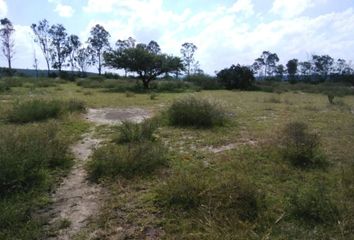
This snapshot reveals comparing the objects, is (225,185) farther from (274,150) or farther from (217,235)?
(274,150)

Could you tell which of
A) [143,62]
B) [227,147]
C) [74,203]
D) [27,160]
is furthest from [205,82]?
[74,203]

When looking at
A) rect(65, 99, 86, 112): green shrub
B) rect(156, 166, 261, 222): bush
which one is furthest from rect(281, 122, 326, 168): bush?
rect(65, 99, 86, 112): green shrub

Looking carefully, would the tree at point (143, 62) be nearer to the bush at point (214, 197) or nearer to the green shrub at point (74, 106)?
the green shrub at point (74, 106)

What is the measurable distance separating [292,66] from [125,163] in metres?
56.9

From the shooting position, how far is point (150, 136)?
7.25 meters

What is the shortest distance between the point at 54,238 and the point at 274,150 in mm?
4194

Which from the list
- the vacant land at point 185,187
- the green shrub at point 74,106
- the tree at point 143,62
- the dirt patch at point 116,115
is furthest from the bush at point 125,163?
the tree at point 143,62

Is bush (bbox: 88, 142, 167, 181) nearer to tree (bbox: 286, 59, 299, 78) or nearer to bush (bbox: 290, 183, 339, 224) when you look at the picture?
bush (bbox: 290, 183, 339, 224)

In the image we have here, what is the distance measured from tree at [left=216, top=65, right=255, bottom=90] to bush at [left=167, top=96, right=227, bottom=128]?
21.9 meters

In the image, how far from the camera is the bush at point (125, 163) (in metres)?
5.09

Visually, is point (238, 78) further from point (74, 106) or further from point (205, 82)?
point (74, 106)

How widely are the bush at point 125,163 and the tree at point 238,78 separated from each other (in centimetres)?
2617

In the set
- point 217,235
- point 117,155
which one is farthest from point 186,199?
point 117,155

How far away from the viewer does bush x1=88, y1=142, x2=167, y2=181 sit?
16.7ft
